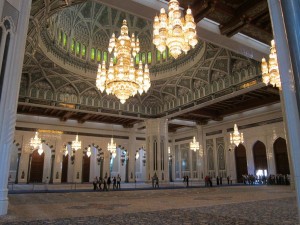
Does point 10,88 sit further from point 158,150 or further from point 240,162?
point 240,162

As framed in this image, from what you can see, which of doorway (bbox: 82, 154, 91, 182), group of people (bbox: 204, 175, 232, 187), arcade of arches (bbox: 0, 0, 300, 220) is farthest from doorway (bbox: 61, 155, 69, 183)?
group of people (bbox: 204, 175, 232, 187)

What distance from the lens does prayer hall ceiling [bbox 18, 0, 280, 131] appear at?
11359 millimetres

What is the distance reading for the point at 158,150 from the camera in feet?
51.0

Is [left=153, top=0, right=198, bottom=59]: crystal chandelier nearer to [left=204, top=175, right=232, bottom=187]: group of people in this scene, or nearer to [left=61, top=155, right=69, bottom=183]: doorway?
[left=204, top=175, right=232, bottom=187]: group of people

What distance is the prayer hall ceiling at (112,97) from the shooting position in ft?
37.3

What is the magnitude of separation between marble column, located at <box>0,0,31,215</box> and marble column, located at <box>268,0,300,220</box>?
3.64 meters

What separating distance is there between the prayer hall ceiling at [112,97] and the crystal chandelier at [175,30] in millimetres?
5524

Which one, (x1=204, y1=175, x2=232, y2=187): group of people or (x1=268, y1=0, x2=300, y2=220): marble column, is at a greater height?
(x1=268, y1=0, x2=300, y2=220): marble column

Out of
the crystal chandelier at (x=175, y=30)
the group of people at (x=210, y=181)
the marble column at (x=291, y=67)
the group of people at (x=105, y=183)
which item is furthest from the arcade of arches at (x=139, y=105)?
the marble column at (x=291, y=67)

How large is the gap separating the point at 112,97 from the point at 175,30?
430 inches

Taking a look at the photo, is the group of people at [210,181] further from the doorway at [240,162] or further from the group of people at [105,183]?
the group of people at [105,183]

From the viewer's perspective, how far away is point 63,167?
59.9ft

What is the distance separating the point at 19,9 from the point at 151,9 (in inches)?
127

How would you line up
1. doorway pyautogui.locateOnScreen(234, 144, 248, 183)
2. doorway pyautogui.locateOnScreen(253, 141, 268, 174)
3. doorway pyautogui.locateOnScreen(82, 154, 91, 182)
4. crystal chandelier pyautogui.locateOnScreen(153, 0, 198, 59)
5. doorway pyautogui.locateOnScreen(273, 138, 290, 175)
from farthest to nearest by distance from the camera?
doorway pyautogui.locateOnScreen(82, 154, 91, 182) → doorway pyautogui.locateOnScreen(234, 144, 248, 183) → doorway pyautogui.locateOnScreen(253, 141, 268, 174) → doorway pyautogui.locateOnScreen(273, 138, 290, 175) → crystal chandelier pyautogui.locateOnScreen(153, 0, 198, 59)
